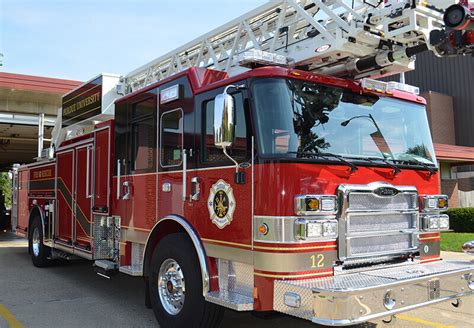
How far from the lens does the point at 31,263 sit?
1021cm

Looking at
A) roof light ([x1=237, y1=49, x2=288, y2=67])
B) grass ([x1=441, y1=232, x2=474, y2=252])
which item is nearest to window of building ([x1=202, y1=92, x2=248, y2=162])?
roof light ([x1=237, y1=49, x2=288, y2=67])

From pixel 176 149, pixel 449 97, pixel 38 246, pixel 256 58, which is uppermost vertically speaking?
pixel 449 97

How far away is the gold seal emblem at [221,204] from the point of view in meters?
4.33

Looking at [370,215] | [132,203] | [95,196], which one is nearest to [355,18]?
[370,215]

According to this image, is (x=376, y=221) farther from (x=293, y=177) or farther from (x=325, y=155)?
A: (x=293, y=177)

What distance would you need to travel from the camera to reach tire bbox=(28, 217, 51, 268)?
30.2ft

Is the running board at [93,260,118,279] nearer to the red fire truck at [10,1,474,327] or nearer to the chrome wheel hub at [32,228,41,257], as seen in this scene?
the red fire truck at [10,1,474,327]

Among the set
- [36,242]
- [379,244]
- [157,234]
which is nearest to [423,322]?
[379,244]

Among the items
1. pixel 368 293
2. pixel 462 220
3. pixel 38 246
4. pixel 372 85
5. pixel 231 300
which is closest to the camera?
pixel 368 293

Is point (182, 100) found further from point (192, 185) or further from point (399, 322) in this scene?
point (399, 322)

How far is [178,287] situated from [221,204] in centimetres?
105

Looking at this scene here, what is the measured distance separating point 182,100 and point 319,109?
1548 millimetres

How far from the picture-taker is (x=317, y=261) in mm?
3977

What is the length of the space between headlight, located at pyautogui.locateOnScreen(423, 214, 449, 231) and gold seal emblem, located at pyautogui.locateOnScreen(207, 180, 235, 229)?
206cm
